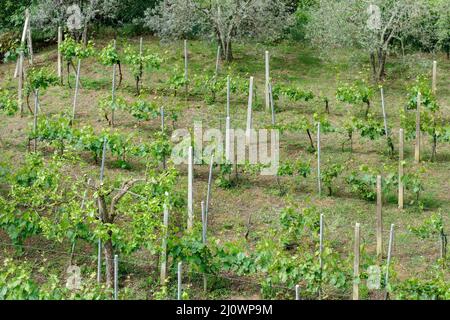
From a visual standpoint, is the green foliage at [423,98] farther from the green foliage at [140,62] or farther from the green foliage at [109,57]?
the green foliage at [109,57]

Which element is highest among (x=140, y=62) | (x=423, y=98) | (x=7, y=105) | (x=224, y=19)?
(x=224, y=19)

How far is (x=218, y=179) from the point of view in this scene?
19.9 meters

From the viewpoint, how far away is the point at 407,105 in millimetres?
22391

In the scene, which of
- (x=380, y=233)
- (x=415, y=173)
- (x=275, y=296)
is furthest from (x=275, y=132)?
(x=275, y=296)

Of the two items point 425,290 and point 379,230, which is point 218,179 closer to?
point 379,230

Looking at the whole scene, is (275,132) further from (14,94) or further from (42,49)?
(42,49)

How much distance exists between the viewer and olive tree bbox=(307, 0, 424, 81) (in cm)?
2361

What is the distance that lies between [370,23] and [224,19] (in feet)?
10.6

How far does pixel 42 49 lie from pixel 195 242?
11764 millimetres

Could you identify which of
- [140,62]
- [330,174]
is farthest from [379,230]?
[140,62]

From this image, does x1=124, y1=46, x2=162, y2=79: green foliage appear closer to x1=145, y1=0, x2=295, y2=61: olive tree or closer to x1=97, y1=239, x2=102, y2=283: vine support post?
x1=145, y1=0, x2=295, y2=61: olive tree

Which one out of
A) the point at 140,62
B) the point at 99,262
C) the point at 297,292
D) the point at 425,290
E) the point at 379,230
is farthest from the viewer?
the point at 140,62

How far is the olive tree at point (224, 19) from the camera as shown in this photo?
24531 millimetres

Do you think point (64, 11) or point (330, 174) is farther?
point (64, 11)
